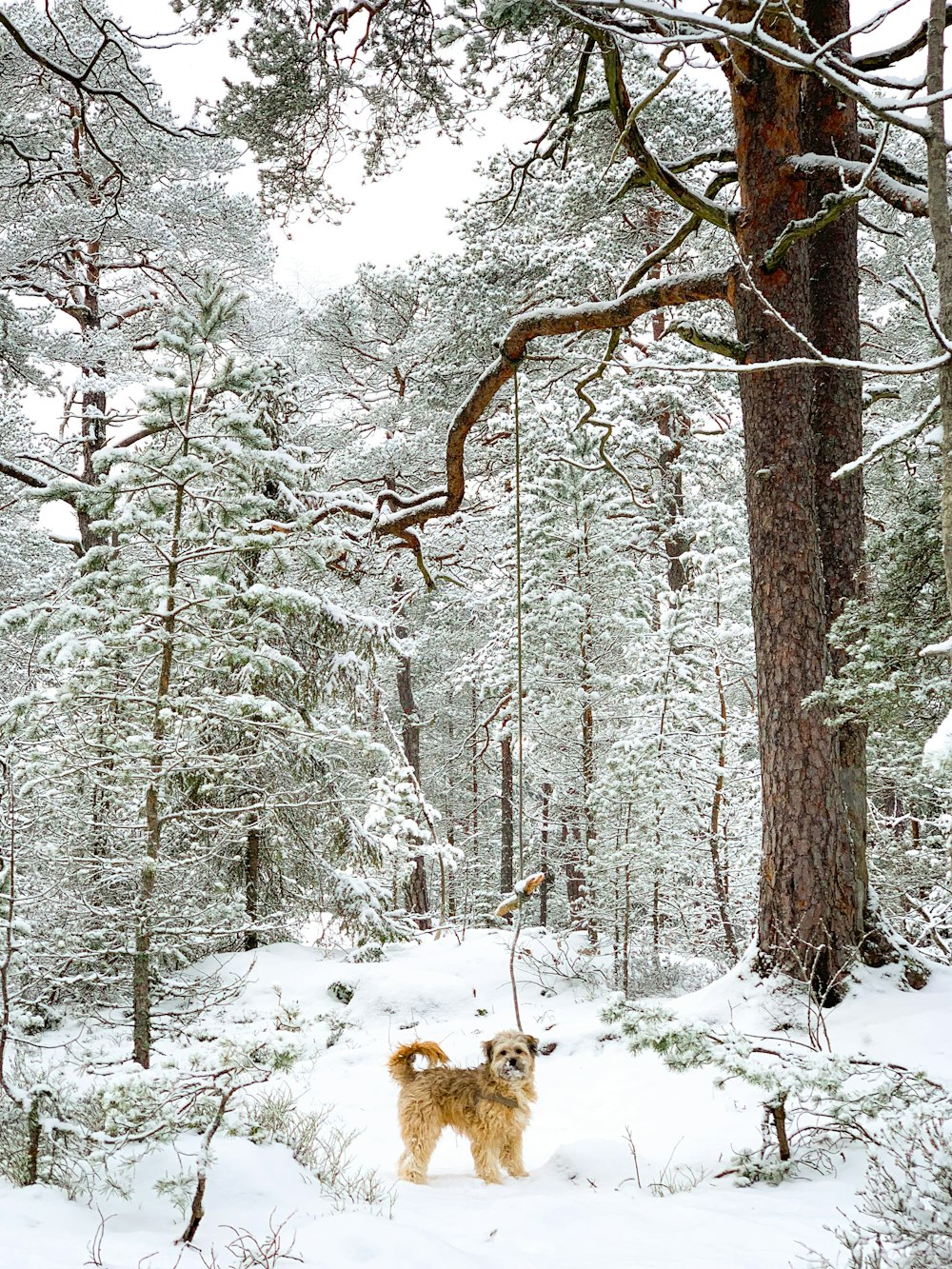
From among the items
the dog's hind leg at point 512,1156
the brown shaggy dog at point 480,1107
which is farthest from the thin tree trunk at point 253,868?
the dog's hind leg at point 512,1156

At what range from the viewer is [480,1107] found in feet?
11.3

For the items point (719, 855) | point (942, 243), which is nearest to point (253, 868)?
point (719, 855)

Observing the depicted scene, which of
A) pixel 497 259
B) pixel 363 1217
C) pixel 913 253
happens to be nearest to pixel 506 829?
pixel 497 259

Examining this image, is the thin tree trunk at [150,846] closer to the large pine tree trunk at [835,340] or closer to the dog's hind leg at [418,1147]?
the dog's hind leg at [418,1147]

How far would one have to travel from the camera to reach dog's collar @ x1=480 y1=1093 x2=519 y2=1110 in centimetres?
341

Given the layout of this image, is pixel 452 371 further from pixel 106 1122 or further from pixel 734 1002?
pixel 106 1122

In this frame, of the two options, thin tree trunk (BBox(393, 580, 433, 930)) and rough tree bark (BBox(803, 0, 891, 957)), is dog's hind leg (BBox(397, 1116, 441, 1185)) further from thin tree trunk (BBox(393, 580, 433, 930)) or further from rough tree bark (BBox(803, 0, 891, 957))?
thin tree trunk (BBox(393, 580, 433, 930))

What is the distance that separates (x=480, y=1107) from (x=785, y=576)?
3173mm

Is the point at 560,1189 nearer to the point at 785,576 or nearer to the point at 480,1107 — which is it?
the point at 480,1107

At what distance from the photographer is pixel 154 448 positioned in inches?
219

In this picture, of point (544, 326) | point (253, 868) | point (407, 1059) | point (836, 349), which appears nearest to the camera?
point (407, 1059)

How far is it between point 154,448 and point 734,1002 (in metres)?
5.03

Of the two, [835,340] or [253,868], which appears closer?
[835,340]

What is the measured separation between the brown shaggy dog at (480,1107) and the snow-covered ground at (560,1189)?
0.10m
